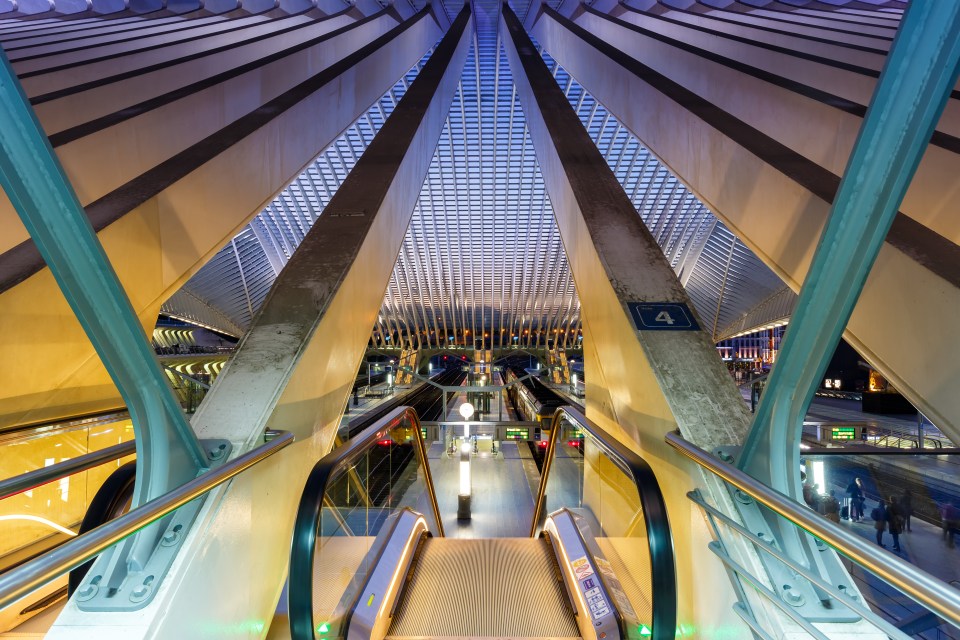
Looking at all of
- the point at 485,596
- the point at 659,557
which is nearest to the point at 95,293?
the point at 659,557

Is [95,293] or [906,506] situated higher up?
[95,293]

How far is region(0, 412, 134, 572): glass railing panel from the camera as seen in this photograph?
386 centimetres

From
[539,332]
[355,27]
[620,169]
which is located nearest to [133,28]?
[355,27]

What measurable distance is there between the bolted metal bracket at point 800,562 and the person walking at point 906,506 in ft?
5.97

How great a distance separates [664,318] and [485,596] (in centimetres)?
215

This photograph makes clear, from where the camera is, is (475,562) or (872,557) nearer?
(872,557)

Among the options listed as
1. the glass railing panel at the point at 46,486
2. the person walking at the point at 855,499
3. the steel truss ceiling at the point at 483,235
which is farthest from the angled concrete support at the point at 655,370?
the steel truss ceiling at the point at 483,235

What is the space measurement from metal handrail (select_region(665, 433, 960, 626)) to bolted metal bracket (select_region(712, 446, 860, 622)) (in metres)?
0.26

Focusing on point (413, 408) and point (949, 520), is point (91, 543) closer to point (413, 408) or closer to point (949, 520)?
point (413, 408)

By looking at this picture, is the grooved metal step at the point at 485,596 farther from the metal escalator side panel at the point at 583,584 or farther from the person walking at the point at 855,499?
the person walking at the point at 855,499

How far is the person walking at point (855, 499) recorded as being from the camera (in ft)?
9.87

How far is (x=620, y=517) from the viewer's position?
3002mm

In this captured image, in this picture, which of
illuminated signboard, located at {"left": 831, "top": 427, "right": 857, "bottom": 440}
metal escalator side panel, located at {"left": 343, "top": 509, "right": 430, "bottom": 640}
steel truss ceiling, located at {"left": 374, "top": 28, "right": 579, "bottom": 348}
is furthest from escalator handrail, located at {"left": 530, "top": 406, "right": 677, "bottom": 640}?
steel truss ceiling, located at {"left": 374, "top": 28, "right": 579, "bottom": 348}

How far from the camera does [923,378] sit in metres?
3.06
